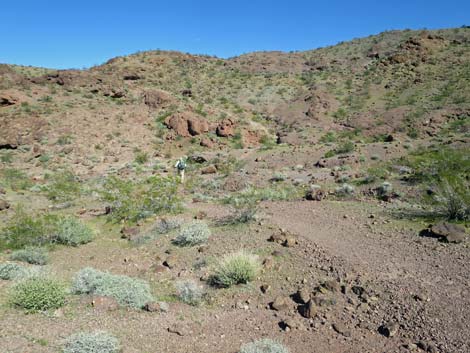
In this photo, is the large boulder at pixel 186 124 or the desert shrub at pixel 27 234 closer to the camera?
the desert shrub at pixel 27 234

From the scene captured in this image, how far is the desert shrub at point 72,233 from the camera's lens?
29.2 feet

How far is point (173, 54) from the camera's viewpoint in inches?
1993

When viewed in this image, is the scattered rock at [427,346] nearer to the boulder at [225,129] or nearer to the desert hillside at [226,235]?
the desert hillside at [226,235]

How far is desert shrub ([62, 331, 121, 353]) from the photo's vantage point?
170 inches

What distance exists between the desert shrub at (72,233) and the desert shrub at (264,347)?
5.87m

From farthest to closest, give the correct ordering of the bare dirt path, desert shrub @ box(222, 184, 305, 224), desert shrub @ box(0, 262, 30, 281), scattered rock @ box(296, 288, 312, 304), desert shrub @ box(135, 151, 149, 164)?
desert shrub @ box(135, 151, 149, 164), desert shrub @ box(222, 184, 305, 224), desert shrub @ box(0, 262, 30, 281), scattered rock @ box(296, 288, 312, 304), the bare dirt path

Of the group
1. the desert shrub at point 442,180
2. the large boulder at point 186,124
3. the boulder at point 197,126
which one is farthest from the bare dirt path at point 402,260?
the large boulder at point 186,124

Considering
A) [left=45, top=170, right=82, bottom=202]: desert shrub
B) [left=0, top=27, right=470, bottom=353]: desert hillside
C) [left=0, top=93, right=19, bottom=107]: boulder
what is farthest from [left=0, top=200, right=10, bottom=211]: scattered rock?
[left=0, top=93, right=19, bottom=107]: boulder

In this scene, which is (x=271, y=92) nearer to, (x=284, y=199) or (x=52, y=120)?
(x=52, y=120)

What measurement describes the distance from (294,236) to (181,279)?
9.20 feet

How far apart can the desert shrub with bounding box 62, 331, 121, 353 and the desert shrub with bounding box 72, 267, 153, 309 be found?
1199 millimetres

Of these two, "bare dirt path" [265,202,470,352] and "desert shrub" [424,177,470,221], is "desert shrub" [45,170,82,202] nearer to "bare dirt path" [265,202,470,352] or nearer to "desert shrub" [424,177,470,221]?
"bare dirt path" [265,202,470,352]

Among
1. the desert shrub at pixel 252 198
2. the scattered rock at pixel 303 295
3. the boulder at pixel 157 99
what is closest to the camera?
the scattered rock at pixel 303 295

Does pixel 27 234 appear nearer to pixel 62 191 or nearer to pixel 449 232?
pixel 62 191
